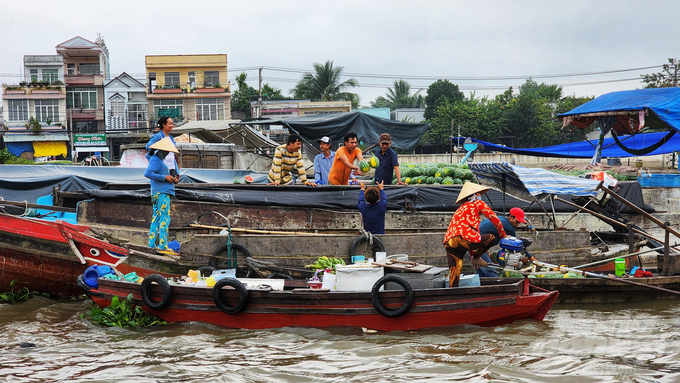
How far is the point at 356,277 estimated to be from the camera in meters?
6.28

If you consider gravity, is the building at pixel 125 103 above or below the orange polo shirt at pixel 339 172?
above

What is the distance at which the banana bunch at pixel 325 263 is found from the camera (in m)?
7.47

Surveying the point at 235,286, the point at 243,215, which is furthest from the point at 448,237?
the point at 243,215

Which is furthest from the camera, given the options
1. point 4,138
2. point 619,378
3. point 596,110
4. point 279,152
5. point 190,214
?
point 4,138

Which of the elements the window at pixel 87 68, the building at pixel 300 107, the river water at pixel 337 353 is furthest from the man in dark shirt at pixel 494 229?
the window at pixel 87 68

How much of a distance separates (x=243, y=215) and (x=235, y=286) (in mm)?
2658

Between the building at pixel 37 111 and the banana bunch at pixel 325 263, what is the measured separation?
113 ft

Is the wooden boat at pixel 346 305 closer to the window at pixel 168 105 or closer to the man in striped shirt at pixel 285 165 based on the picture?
the man in striped shirt at pixel 285 165

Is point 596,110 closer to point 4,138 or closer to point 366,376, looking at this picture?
point 366,376

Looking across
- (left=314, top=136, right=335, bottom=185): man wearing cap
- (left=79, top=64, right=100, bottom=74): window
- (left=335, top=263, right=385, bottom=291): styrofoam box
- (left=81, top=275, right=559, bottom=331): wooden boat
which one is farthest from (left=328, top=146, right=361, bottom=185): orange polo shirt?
(left=79, top=64, right=100, bottom=74): window

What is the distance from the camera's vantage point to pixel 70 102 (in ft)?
133

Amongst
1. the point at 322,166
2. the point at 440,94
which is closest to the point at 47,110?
the point at 440,94

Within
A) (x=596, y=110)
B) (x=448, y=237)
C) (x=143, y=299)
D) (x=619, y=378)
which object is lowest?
(x=619, y=378)

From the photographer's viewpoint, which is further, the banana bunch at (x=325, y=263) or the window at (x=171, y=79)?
the window at (x=171, y=79)
